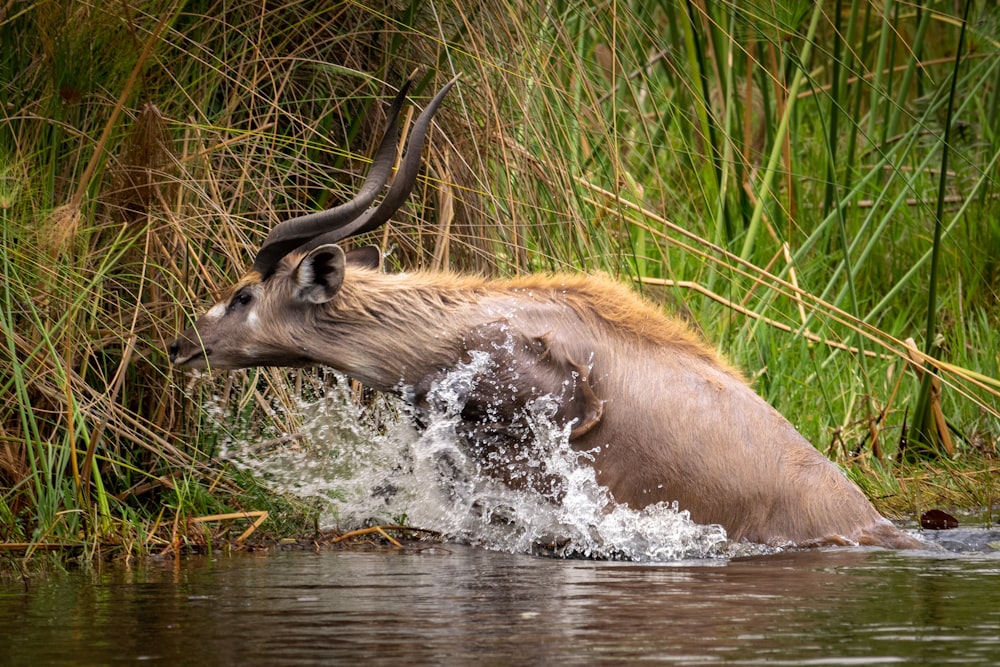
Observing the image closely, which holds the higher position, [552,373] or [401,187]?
[401,187]

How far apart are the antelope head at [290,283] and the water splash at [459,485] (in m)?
0.46

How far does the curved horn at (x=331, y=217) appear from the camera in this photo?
618cm

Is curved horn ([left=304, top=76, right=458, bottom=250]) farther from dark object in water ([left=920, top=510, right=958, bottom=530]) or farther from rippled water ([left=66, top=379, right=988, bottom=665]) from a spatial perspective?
dark object in water ([left=920, top=510, right=958, bottom=530])

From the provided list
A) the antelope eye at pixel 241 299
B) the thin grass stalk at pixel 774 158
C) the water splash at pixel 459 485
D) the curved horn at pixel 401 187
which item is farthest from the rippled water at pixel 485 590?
the thin grass stalk at pixel 774 158

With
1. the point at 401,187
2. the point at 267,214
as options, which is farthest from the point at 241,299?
the point at 401,187

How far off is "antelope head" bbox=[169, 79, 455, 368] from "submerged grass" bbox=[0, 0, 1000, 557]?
19 centimetres

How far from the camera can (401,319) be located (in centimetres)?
653

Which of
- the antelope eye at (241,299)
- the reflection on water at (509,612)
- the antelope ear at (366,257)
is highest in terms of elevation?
the antelope ear at (366,257)

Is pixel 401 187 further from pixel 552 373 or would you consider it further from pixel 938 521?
pixel 938 521

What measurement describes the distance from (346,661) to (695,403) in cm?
321

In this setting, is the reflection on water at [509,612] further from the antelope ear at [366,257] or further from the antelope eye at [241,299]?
the antelope ear at [366,257]

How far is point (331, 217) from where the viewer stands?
6.18 metres

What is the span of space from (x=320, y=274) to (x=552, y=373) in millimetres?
1125

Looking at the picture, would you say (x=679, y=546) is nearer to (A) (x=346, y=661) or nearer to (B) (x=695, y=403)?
(B) (x=695, y=403)
